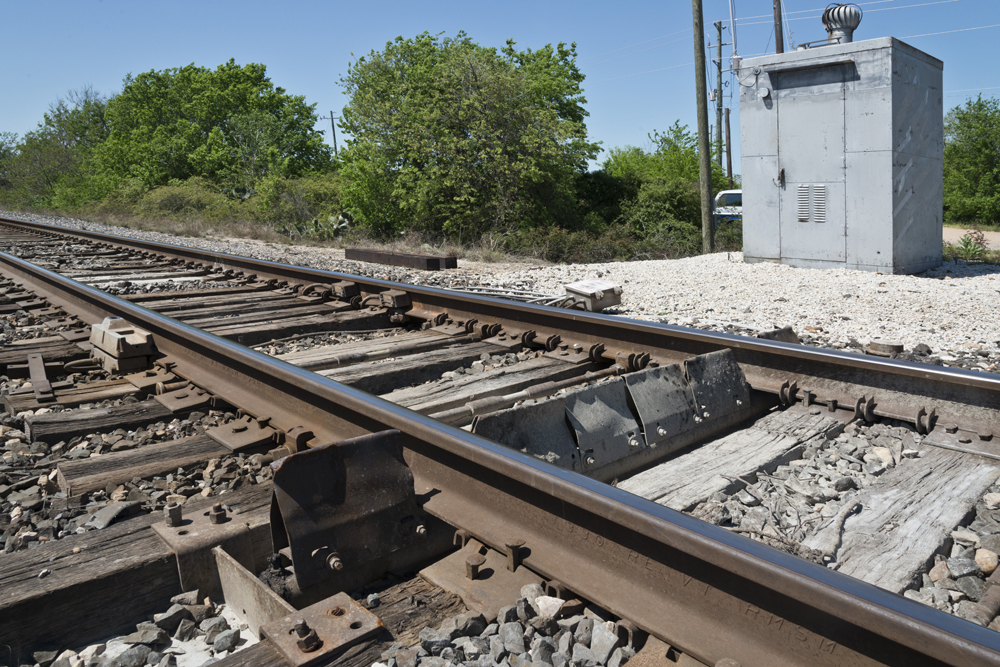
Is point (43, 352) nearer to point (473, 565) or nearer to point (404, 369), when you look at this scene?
point (404, 369)

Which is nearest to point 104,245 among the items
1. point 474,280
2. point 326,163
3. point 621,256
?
point 474,280

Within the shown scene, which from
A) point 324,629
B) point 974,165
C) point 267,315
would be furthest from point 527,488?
point 974,165

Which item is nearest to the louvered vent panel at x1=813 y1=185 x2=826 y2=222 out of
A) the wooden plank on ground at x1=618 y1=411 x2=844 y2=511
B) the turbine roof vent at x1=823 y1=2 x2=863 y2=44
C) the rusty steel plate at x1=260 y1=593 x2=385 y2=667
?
the turbine roof vent at x1=823 y1=2 x2=863 y2=44

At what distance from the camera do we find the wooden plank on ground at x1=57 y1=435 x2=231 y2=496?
2.66 meters

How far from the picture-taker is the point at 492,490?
7.29ft

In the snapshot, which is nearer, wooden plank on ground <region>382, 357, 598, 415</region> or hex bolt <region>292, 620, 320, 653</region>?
hex bolt <region>292, 620, 320, 653</region>

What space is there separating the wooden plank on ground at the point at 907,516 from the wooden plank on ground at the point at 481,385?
1.76 metres

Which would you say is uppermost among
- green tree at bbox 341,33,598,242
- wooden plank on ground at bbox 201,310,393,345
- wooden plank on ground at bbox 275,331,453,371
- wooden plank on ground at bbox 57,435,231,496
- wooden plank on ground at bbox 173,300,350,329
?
green tree at bbox 341,33,598,242

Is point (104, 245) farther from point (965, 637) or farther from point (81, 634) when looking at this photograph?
point (965, 637)

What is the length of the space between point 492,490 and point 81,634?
116cm

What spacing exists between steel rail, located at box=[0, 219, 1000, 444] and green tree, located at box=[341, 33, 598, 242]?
684 inches

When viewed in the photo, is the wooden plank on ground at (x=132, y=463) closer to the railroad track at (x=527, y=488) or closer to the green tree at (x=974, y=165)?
the railroad track at (x=527, y=488)

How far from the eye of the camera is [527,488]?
2.09 meters

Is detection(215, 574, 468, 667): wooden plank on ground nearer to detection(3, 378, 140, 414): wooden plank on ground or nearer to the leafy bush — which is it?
detection(3, 378, 140, 414): wooden plank on ground
